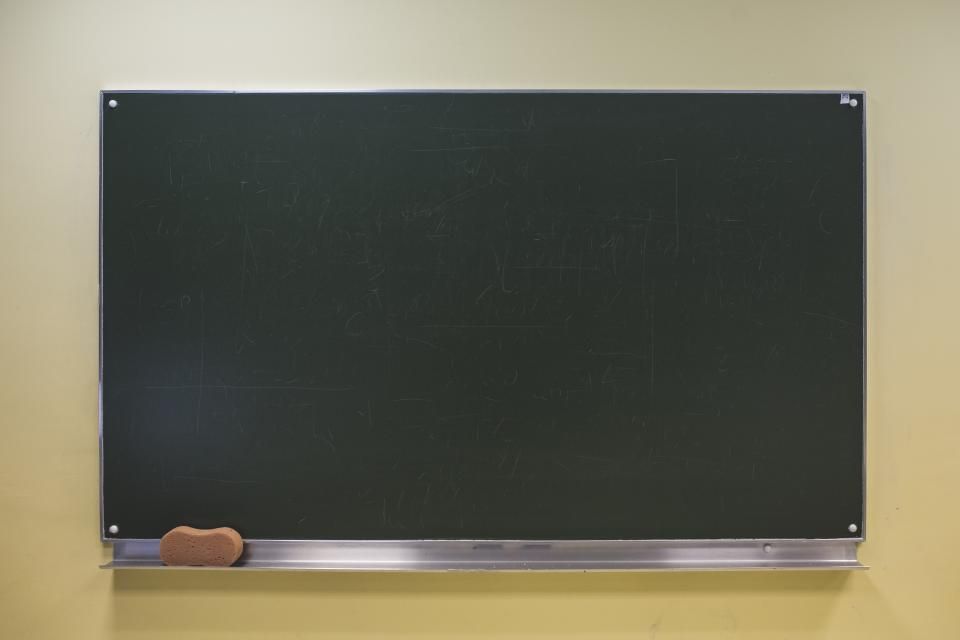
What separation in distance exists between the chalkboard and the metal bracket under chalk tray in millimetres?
34

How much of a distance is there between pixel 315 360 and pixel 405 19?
1006 mm

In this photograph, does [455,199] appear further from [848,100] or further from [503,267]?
[848,100]

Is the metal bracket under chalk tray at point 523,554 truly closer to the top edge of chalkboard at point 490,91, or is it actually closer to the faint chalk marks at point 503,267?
the faint chalk marks at point 503,267

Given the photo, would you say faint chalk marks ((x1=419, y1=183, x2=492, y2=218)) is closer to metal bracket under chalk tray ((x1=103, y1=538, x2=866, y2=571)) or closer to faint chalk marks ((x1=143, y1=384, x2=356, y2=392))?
faint chalk marks ((x1=143, y1=384, x2=356, y2=392))

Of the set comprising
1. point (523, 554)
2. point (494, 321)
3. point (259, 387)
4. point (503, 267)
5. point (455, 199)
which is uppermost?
point (455, 199)

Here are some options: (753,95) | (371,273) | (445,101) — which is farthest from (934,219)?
(371,273)

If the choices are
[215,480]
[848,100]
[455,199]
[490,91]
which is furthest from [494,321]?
[848,100]

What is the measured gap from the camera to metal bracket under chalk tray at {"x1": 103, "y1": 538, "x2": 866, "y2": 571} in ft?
5.20

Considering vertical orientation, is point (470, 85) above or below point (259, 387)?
above

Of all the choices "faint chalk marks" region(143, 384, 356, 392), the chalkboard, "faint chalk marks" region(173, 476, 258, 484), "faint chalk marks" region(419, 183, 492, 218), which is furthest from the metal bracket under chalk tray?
"faint chalk marks" region(419, 183, 492, 218)

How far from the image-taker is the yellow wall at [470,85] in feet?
5.32

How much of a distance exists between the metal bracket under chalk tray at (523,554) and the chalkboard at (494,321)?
34 millimetres

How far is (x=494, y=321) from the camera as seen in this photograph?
159cm

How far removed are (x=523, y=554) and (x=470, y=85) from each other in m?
1.33
